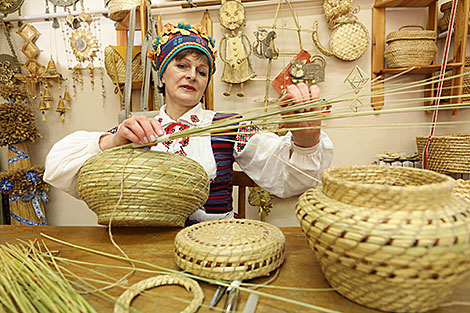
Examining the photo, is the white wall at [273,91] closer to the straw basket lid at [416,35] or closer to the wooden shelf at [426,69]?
the wooden shelf at [426,69]

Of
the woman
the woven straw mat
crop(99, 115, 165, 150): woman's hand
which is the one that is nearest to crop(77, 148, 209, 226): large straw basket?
crop(99, 115, 165, 150): woman's hand

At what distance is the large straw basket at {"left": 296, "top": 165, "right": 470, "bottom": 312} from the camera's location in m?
0.33

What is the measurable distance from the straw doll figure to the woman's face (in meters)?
0.59

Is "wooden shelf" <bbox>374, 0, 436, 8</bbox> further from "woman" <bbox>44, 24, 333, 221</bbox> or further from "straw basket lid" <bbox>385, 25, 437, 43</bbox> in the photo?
"woman" <bbox>44, 24, 333, 221</bbox>

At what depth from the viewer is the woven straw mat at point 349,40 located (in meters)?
1.69

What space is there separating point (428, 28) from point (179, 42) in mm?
1575

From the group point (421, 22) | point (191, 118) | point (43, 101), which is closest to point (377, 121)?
point (421, 22)

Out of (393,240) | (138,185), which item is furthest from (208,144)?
(393,240)

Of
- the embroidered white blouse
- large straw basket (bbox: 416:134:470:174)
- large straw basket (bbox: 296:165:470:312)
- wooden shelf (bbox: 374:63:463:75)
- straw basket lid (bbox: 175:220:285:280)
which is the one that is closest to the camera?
large straw basket (bbox: 296:165:470:312)

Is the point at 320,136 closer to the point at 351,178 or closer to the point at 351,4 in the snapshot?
the point at 351,178

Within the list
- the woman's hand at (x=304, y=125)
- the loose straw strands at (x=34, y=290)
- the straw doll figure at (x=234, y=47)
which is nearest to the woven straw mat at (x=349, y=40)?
the straw doll figure at (x=234, y=47)

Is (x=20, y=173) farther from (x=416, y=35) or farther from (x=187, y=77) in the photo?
(x=416, y=35)

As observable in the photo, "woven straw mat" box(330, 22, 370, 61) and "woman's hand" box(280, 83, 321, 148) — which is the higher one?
"woven straw mat" box(330, 22, 370, 61)

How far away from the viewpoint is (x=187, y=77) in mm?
1167
